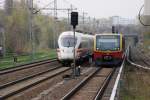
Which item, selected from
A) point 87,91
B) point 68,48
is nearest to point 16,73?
point 68,48

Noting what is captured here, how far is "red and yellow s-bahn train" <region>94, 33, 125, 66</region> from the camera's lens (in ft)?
117

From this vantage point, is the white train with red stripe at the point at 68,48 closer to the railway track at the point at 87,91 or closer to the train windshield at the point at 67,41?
the train windshield at the point at 67,41

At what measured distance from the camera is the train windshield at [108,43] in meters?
36.2

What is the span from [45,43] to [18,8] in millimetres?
14454

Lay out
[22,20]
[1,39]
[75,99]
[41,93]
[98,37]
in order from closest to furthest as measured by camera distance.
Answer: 1. [75,99]
2. [41,93]
3. [98,37]
4. [1,39]
5. [22,20]

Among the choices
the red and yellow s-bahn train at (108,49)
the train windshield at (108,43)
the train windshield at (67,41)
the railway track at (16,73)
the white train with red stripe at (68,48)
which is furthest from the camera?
the train windshield at (67,41)

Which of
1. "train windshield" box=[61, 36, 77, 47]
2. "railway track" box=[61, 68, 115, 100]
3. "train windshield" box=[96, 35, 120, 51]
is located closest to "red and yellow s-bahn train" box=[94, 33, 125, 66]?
"train windshield" box=[96, 35, 120, 51]

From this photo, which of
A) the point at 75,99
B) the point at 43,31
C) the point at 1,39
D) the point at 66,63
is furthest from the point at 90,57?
the point at 43,31

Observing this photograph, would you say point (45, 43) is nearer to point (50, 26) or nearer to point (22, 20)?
point (50, 26)

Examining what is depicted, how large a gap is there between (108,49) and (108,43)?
543mm

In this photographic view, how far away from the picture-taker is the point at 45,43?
87812mm

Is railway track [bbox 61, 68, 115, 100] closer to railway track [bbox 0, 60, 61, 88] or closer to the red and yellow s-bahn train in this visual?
railway track [bbox 0, 60, 61, 88]

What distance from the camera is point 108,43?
36.3 meters

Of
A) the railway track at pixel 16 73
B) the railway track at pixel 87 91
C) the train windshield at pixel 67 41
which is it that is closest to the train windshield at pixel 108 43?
the train windshield at pixel 67 41
